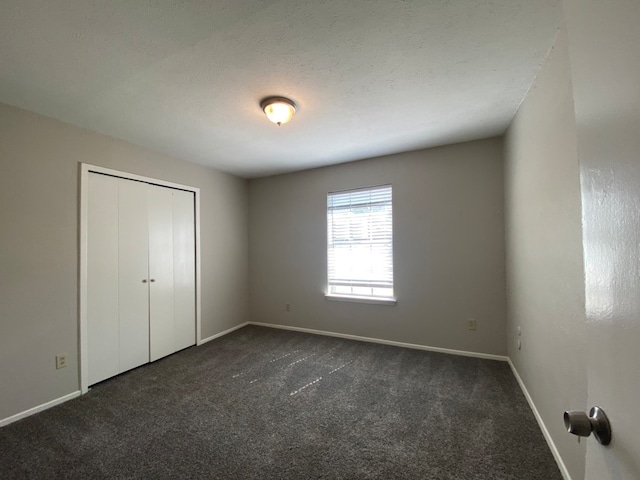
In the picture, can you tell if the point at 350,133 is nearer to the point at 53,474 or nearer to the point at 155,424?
the point at 155,424

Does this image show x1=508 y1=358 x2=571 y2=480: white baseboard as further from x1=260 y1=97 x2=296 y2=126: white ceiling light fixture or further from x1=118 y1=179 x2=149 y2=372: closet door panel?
x1=118 y1=179 x2=149 y2=372: closet door panel

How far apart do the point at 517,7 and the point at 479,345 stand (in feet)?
9.76

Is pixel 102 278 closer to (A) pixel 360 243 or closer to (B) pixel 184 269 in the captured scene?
(B) pixel 184 269

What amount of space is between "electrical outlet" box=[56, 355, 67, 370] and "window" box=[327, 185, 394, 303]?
9.17 feet

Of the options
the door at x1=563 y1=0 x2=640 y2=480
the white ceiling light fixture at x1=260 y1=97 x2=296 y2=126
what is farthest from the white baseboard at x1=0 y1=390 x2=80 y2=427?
the door at x1=563 y1=0 x2=640 y2=480

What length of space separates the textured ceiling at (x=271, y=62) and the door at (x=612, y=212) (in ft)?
3.48

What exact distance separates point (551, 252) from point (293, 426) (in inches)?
81.0

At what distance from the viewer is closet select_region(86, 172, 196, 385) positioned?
2639 millimetres

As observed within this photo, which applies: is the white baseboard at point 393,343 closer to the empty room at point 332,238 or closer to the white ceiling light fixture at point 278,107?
the empty room at point 332,238

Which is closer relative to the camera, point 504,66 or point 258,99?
point 504,66

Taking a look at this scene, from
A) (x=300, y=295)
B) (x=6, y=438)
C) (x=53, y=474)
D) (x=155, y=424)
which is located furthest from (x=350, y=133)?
(x=6, y=438)

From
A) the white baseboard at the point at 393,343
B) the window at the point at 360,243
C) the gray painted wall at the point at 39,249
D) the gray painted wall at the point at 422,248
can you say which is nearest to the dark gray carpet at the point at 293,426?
the white baseboard at the point at 393,343

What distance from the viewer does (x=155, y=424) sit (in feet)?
6.61

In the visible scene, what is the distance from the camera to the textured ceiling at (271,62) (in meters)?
1.34
